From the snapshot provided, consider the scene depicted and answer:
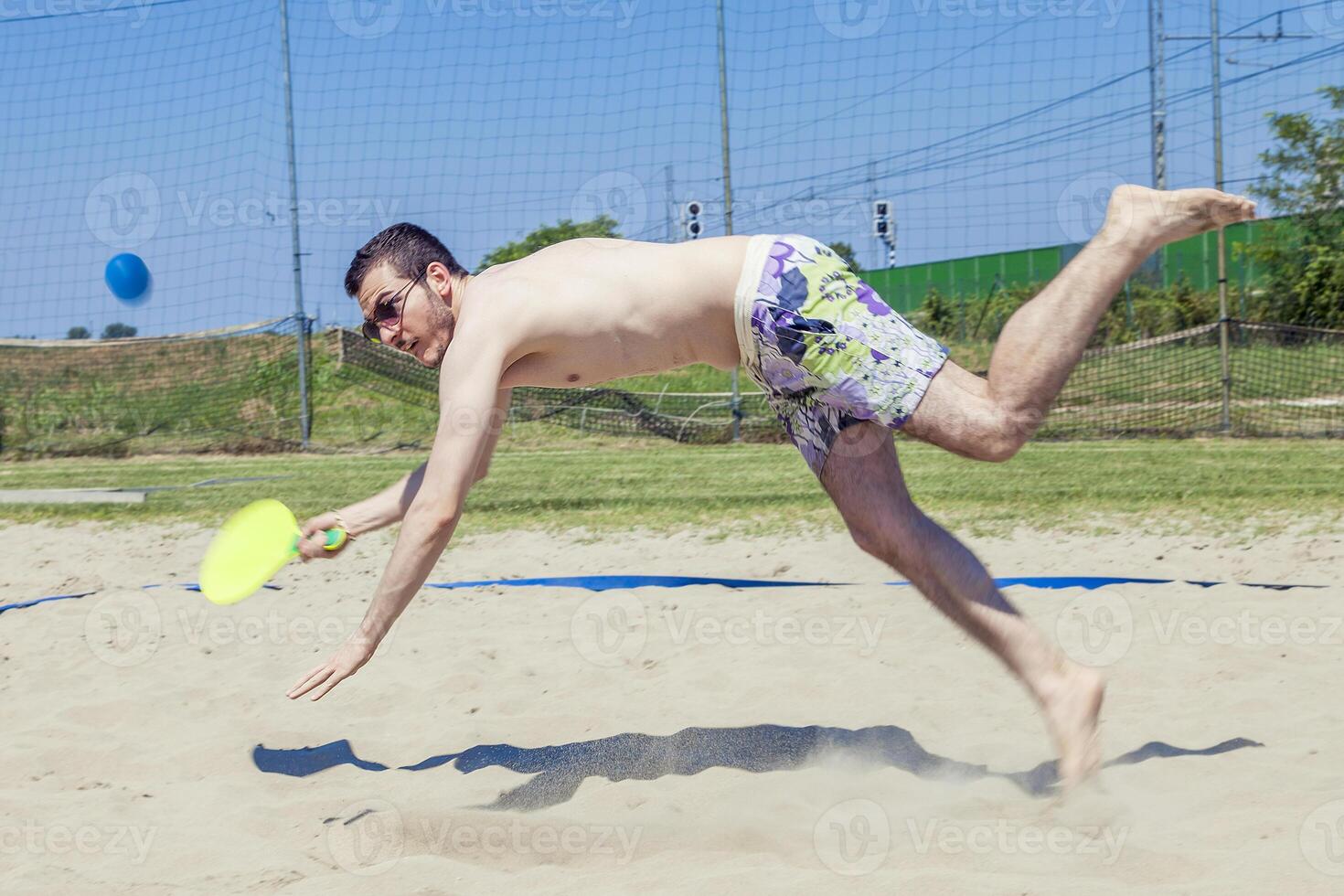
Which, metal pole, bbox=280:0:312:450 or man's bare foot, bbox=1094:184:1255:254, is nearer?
man's bare foot, bbox=1094:184:1255:254

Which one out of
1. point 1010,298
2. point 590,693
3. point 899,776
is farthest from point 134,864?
point 1010,298

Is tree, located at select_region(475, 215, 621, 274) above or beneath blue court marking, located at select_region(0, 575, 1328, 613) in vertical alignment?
above

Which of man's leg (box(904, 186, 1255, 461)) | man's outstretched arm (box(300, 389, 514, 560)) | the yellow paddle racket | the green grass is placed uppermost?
man's leg (box(904, 186, 1255, 461))

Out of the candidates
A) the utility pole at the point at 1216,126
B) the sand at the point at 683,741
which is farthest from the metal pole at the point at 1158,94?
the sand at the point at 683,741

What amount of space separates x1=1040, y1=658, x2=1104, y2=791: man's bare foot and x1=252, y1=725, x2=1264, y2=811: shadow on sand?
20cm

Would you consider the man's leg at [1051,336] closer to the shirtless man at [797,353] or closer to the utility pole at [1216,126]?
the shirtless man at [797,353]

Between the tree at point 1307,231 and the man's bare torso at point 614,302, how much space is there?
1625cm

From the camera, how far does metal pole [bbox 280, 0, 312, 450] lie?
12.4 metres

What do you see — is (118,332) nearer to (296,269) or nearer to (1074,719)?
(296,269)

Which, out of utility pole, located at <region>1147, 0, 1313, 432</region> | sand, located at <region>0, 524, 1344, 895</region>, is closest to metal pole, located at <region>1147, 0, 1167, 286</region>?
utility pole, located at <region>1147, 0, 1313, 432</region>

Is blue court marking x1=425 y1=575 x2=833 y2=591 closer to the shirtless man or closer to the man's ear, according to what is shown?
the shirtless man

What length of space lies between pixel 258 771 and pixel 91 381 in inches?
515

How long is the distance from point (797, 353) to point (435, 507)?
862 mm

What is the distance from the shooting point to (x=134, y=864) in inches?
88.0
